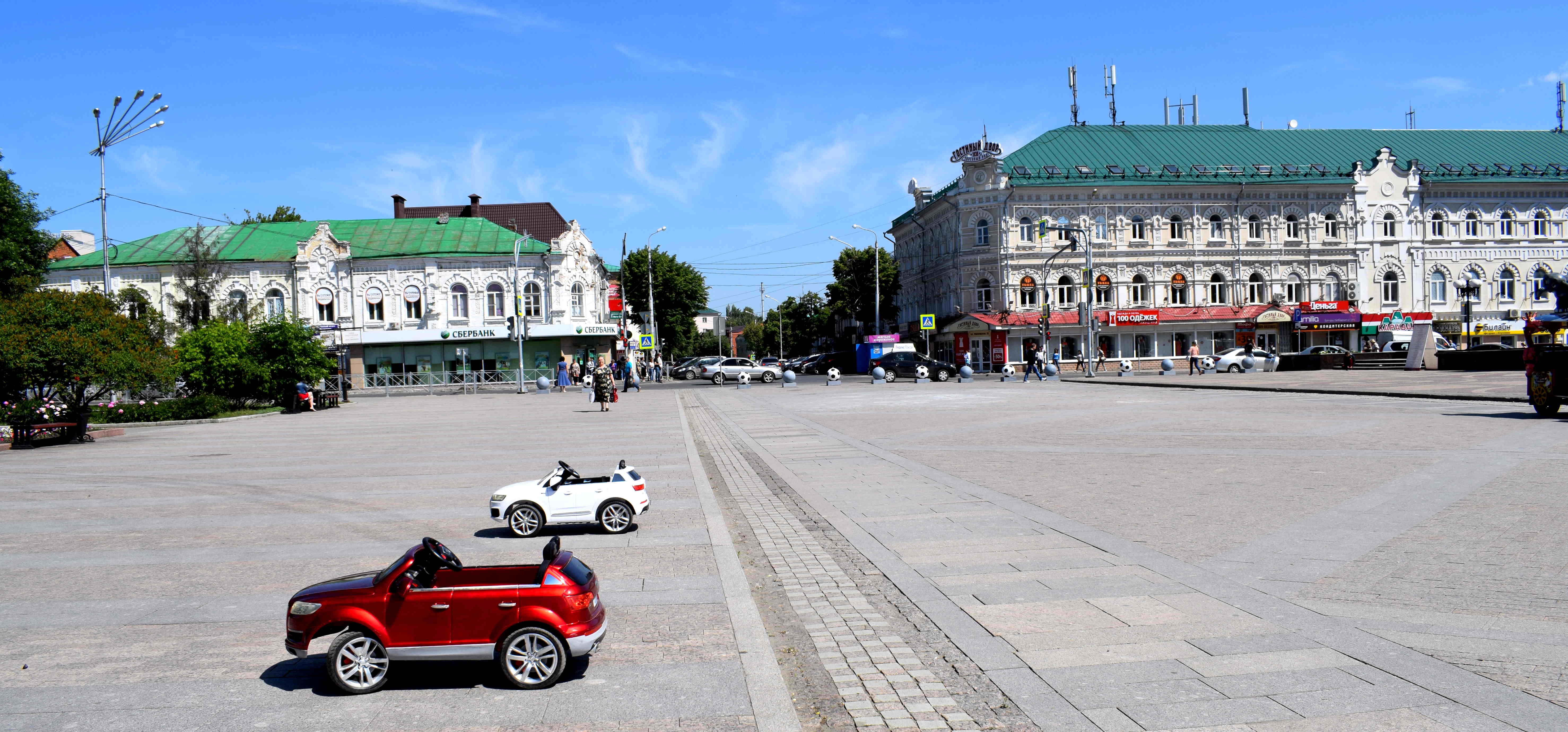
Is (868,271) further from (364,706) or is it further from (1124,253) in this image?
(364,706)

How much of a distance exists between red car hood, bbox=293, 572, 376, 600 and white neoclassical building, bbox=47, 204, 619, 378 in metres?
52.3

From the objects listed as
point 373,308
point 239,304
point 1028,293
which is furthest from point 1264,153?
point 239,304

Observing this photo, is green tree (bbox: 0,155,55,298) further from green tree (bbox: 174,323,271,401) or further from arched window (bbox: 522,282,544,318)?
arched window (bbox: 522,282,544,318)

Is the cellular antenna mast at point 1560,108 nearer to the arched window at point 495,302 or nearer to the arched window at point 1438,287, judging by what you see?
the arched window at point 1438,287

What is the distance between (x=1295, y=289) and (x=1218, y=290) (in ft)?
18.2

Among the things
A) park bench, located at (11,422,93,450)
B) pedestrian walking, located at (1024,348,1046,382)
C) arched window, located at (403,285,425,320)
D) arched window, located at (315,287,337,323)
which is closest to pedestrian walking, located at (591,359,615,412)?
park bench, located at (11,422,93,450)

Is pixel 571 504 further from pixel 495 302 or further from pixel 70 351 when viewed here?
pixel 495 302

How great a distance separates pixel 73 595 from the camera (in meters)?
7.10

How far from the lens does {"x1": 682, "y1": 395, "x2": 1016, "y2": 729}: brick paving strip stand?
4.55 metres

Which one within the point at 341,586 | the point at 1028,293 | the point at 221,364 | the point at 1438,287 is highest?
the point at 1028,293

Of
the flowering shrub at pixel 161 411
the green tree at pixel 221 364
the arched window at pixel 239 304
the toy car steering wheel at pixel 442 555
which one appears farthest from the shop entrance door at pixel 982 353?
the toy car steering wheel at pixel 442 555

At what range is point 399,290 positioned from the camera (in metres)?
57.6

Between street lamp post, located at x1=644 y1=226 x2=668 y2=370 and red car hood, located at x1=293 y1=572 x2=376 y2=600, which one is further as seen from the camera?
street lamp post, located at x1=644 y1=226 x2=668 y2=370

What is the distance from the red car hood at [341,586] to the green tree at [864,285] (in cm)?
7272
